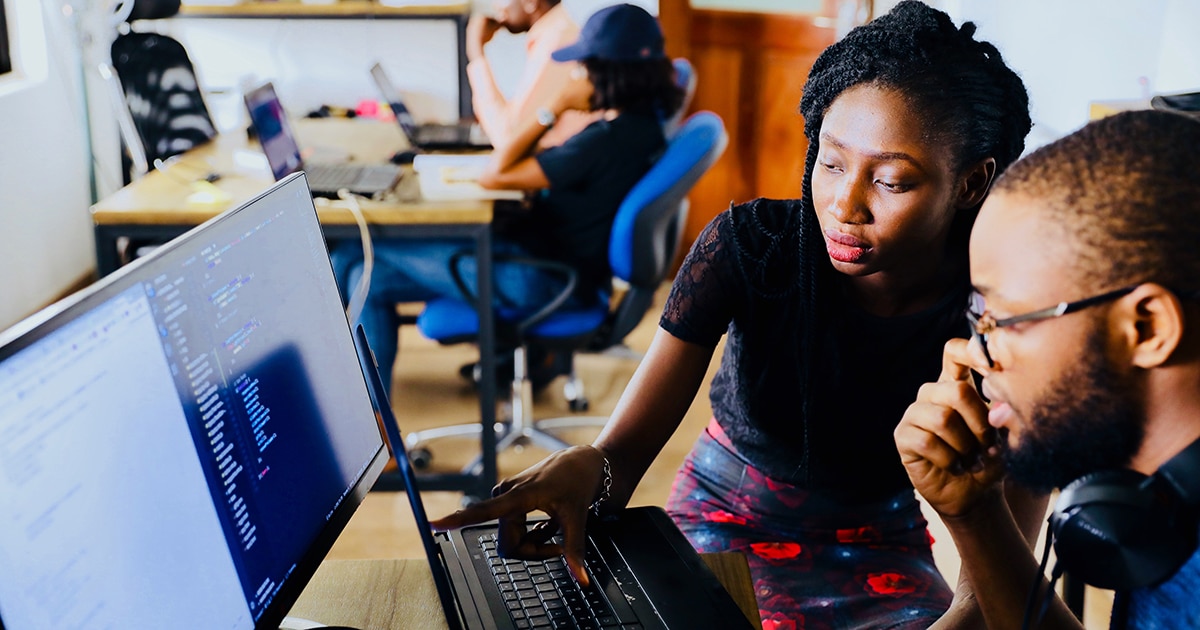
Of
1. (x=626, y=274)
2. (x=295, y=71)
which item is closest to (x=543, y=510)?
(x=626, y=274)

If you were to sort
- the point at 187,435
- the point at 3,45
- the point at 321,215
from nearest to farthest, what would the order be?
the point at 187,435 → the point at 321,215 → the point at 3,45

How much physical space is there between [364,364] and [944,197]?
2.11 ft

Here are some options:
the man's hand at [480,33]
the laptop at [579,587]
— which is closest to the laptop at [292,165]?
the man's hand at [480,33]

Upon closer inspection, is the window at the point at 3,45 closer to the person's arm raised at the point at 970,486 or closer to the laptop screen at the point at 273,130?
the laptop screen at the point at 273,130

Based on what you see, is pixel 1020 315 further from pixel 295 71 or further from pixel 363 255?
pixel 295 71

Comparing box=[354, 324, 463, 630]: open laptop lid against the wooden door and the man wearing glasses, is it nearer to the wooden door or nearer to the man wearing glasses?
the man wearing glasses

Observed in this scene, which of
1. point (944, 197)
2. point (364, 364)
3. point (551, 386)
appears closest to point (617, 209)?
point (551, 386)

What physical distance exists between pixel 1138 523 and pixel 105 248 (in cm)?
210

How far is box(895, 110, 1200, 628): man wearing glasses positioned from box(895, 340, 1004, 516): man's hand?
0.25 ft

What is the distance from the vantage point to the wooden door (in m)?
3.97

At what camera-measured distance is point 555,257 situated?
2.52 meters

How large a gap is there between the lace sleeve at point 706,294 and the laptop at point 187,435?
441mm

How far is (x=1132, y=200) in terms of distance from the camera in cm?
→ 70

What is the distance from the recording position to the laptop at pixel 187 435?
57cm
